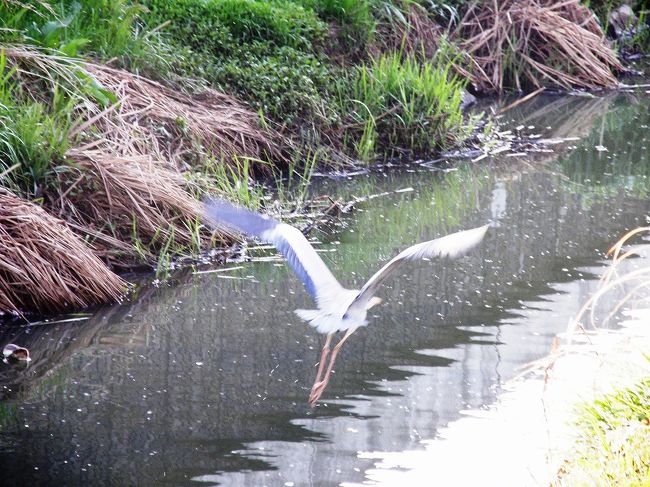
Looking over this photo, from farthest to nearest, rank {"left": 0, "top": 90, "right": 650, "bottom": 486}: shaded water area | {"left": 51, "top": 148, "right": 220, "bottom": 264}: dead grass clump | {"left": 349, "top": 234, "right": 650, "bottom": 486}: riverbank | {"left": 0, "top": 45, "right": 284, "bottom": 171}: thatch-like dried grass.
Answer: {"left": 0, "top": 45, "right": 284, "bottom": 171}: thatch-like dried grass, {"left": 51, "top": 148, "right": 220, "bottom": 264}: dead grass clump, {"left": 0, "top": 90, "right": 650, "bottom": 486}: shaded water area, {"left": 349, "top": 234, "right": 650, "bottom": 486}: riverbank

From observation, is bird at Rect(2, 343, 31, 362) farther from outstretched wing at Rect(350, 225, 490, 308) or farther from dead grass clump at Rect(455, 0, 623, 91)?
dead grass clump at Rect(455, 0, 623, 91)

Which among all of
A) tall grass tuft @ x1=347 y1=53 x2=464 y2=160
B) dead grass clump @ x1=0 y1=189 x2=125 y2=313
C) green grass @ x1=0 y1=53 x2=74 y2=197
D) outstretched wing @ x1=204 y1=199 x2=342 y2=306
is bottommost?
dead grass clump @ x1=0 y1=189 x2=125 y2=313

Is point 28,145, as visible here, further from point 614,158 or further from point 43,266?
point 614,158

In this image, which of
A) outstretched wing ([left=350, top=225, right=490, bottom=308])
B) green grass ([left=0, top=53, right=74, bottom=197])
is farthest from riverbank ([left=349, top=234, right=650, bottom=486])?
green grass ([left=0, top=53, right=74, bottom=197])

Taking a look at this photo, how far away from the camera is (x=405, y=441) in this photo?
3.88m

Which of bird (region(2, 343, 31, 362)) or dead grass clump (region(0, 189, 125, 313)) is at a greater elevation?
dead grass clump (region(0, 189, 125, 313))

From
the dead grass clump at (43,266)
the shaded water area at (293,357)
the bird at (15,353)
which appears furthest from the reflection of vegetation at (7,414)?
the dead grass clump at (43,266)

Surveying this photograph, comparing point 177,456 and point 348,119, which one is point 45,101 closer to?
point 348,119

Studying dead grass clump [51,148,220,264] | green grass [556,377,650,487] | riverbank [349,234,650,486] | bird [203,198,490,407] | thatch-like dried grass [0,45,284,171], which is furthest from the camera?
thatch-like dried grass [0,45,284,171]

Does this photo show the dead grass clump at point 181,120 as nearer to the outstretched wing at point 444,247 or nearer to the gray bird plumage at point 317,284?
the gray bird plumage at point 317,284

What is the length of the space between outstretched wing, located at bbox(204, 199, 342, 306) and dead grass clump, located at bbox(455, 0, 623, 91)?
20.9ft

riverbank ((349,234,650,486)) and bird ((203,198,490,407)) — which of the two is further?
bird ((203,198,490,407))

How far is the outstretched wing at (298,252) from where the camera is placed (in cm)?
361

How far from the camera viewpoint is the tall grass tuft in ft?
25.6
